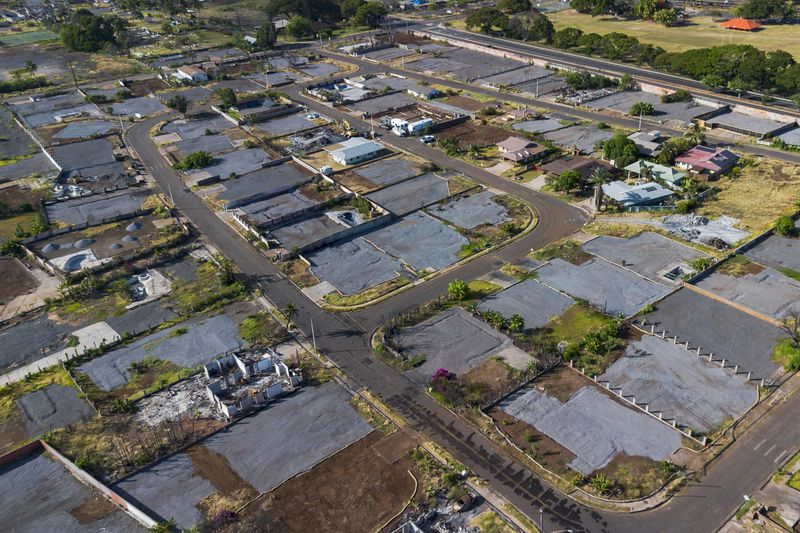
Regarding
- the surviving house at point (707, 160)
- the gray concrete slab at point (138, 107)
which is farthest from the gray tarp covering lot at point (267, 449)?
the gray concrete slab at point (138, 107)

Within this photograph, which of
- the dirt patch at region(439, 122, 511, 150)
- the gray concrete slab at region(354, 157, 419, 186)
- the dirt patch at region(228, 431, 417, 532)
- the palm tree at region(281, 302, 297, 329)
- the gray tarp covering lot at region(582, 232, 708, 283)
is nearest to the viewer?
the dirt patch at region(228, 431, 417, 532)

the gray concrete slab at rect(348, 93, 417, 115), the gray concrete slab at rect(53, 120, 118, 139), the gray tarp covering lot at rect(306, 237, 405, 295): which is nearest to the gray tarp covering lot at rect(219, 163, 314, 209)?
the gray tarp covering lot at rect(306, 237, 405, 295)

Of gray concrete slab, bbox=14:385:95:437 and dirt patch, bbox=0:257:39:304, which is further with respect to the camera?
dirt patch, bbox=0:257:39:304

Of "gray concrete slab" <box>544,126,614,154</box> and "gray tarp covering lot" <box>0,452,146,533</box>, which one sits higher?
"gray concrete slab" <box>544,126,614,154</box>

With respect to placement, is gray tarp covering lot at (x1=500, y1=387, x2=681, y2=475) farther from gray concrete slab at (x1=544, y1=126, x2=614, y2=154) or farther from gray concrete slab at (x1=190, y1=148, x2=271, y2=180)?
gray concrete slab at (x1=190, y1=148, x2=271, y2=180)

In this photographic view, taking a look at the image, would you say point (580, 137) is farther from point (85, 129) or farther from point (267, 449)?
point (85, 129)

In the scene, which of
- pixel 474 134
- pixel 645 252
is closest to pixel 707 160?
pixel 645 252

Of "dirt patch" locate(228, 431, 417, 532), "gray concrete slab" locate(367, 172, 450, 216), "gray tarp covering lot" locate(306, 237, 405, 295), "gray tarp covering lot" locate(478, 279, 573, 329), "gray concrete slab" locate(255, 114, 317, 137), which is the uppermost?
"gray concrete slab" locate(255, 114, 317, 137)
